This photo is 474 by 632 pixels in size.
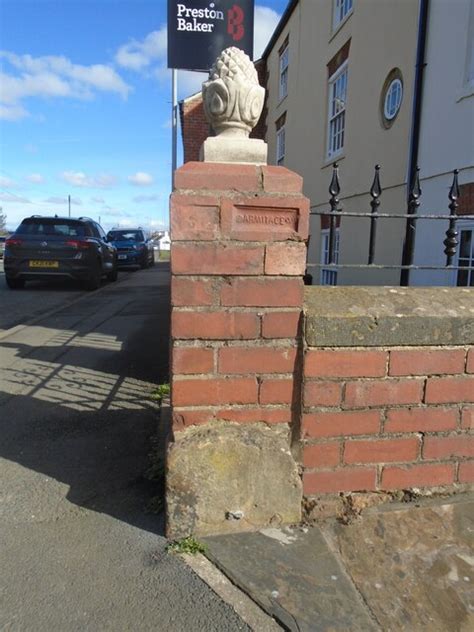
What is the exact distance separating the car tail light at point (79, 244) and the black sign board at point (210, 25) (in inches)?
217

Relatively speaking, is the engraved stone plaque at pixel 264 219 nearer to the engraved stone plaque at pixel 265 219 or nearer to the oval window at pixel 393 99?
the engraved stone plaque at pixel 265 219

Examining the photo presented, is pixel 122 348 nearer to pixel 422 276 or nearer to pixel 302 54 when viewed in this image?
pixel 422 276

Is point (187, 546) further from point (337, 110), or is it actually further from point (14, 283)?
point (14, 283)

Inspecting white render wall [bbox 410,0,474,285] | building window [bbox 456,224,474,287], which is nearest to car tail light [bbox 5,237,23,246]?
white render wall [bbox 410,0,474,285]

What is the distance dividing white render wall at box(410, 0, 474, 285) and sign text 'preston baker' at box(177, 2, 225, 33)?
2.75 m

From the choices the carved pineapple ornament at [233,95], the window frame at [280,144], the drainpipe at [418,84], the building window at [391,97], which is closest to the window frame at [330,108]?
the building window at [391,97]

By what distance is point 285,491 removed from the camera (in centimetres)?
205

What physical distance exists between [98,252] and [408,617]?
439 inches

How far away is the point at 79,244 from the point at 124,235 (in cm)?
1139

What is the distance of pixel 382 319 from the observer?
80.3 inches

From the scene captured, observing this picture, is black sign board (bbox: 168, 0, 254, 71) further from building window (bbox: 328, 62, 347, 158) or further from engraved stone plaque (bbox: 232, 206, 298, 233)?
engraved stone plaque (bbox: 232, 206, 298, 233)

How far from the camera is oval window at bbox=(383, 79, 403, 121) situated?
7309 mm

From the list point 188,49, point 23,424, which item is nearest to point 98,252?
point 188,49

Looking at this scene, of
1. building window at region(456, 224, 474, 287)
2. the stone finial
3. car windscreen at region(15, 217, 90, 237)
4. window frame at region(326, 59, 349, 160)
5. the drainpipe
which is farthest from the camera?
car windscreen at region(15, 217, 90, 237)
